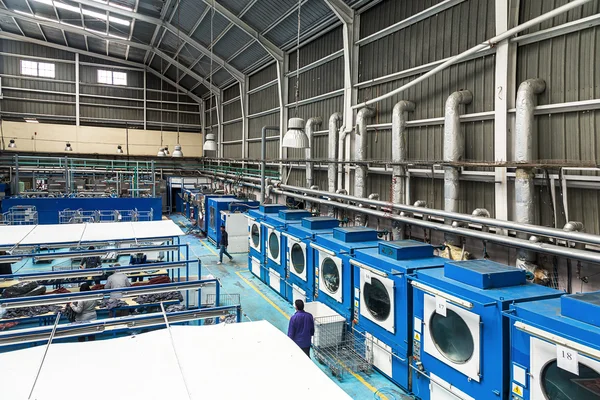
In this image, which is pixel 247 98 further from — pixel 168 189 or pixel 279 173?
pixel 168 189

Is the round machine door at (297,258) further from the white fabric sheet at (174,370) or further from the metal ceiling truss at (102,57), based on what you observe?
the metal ceiling truss at (102,57)

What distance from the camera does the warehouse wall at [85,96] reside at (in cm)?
2739

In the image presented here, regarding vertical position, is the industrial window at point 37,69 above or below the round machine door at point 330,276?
above

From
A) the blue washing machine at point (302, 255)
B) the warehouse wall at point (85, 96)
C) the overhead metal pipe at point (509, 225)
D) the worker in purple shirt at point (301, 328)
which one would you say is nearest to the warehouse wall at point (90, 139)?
the warehouse wall at point (85, 96)

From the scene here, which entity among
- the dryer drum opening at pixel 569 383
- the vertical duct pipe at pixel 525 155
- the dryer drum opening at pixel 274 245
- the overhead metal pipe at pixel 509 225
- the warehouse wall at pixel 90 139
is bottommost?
the dryer drum opening at pixel 569 383

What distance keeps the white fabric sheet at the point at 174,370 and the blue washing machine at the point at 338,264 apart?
474cm

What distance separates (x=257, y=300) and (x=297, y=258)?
1.99 metres

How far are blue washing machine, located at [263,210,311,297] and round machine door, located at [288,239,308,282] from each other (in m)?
0.59

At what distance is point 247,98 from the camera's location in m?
23.5

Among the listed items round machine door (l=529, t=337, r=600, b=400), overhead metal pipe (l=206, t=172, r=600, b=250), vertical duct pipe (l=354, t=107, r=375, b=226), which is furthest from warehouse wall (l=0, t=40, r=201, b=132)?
round machine door (l=529, t=337, r=600, b=400)

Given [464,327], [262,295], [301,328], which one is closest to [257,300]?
[262,295]

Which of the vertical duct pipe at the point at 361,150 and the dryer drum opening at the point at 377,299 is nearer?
the dryer drum opening at the point at 377,299

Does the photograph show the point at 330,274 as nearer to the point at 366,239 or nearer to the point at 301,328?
the point at 366,239

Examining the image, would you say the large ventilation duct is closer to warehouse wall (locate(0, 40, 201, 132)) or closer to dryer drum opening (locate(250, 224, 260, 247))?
dryer drum opening (locate(250, 224, 260, 247))
